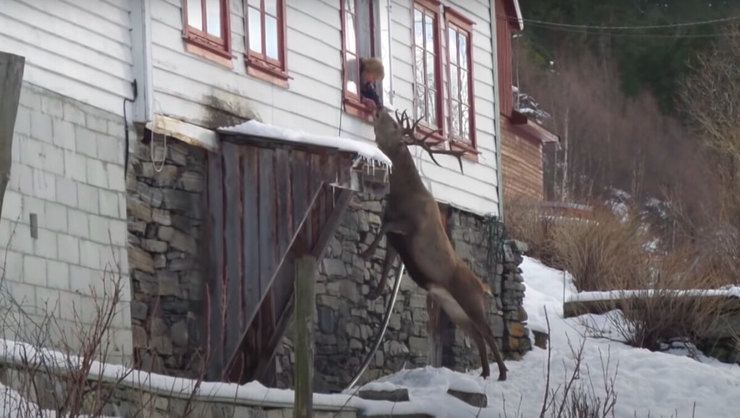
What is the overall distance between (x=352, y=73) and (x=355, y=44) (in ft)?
1.22

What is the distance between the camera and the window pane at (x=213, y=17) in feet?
52.0

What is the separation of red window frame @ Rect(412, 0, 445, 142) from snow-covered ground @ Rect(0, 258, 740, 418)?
2.67 m

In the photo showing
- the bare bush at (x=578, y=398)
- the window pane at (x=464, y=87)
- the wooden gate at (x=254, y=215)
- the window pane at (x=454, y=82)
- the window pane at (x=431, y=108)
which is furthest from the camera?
the window pane at (x=464, y=87)

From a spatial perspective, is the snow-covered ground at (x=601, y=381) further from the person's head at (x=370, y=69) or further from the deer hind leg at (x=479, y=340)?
the person's head at (x=370, y=69)

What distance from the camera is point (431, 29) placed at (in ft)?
A: 67.3

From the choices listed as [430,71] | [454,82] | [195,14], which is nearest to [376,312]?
[430,71]

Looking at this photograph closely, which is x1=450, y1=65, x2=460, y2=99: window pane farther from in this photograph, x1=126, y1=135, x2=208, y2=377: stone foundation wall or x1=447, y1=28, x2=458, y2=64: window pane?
x1=126, y1=135, x2=208, y2=377: stone foundation wall

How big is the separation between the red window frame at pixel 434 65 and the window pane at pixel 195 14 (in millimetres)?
4512

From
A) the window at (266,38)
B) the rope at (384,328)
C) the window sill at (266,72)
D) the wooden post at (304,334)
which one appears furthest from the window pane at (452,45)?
the wooden post at (304,334)

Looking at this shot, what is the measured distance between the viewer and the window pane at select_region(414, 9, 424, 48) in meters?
20.0

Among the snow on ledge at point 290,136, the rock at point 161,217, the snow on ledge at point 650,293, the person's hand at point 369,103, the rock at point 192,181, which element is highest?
the person's hand at point 369,103

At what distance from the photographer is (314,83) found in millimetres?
17453

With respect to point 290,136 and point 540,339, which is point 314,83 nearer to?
point 290,136

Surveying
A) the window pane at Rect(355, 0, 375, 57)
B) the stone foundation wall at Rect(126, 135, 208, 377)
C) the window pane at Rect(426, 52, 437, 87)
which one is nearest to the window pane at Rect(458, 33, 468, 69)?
the window pane at Rect(426, 52, 437, 87)
